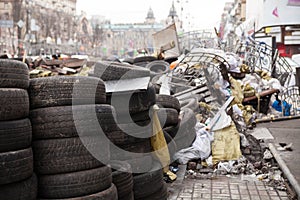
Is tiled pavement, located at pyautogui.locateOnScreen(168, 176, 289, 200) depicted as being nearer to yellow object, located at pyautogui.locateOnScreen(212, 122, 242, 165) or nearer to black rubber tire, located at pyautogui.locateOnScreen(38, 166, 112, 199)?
yellow object, located at pyautogui.locateOnScreen(212, 122, 242, 165)

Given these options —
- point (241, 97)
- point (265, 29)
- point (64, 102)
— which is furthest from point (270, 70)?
point (64, 102)

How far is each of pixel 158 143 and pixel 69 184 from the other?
2.06 meters

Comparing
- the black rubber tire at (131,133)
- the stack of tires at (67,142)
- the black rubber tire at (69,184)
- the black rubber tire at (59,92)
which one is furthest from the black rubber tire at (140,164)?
the black rubber tire at (59,92)

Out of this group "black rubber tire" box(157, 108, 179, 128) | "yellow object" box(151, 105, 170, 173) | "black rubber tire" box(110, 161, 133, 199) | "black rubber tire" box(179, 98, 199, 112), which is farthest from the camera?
"black rubber tire" box(179, 98, 199, 112)

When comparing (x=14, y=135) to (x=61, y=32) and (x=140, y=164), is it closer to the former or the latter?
(x=140, y=164)

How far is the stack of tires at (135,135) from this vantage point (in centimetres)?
493

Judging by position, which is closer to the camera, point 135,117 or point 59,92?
Result: point 59,92

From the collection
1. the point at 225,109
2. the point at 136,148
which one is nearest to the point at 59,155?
the point at 136,148

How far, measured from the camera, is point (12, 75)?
3.72 m

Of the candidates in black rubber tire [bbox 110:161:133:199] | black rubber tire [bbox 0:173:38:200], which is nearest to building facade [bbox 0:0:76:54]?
black rubber tire [bbox 110:161:133:199]

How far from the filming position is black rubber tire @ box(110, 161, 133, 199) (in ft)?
14.4

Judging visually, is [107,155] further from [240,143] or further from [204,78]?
[204,78]

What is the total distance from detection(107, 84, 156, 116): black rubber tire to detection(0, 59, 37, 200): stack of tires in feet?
4.47

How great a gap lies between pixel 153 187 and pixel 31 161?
1.80 meters
